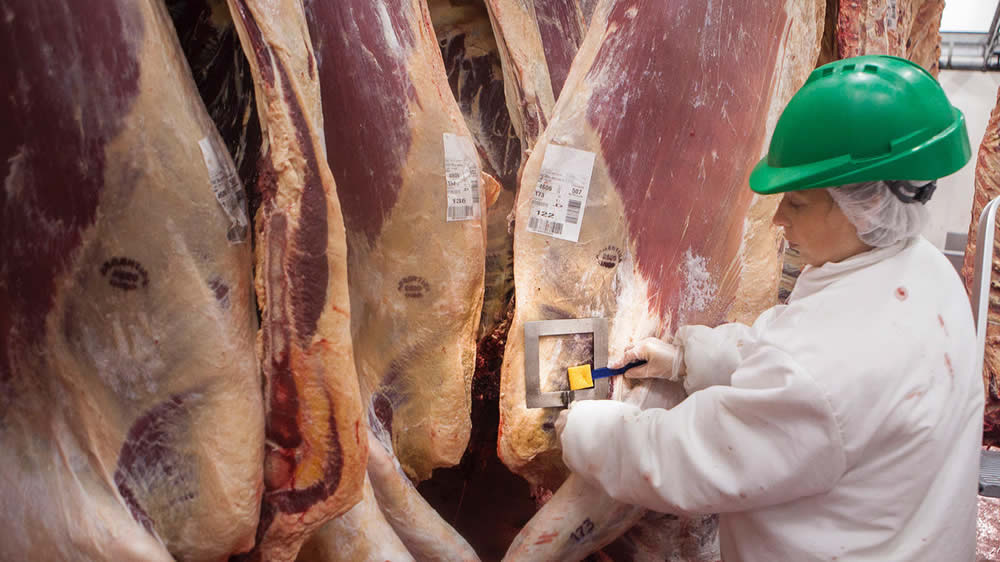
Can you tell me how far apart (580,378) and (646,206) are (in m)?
0.41

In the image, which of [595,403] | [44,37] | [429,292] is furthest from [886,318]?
[44,37]

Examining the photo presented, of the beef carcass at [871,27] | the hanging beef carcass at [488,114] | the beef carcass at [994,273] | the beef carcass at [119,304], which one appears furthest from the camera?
Answer: the beef carcass at [994,273]

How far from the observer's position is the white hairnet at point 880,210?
111cm

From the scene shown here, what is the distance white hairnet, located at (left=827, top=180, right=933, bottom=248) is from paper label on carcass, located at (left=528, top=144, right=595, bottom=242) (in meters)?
0.52

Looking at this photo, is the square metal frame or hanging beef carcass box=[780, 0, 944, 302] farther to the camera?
hanging beef carcass box=[780, 0, 944, 302]

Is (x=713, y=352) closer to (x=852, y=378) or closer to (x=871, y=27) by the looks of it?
(x=852, y=378)

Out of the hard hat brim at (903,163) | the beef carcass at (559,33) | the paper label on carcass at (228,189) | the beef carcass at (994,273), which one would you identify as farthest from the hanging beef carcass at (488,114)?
the beef carcass at (994,273)

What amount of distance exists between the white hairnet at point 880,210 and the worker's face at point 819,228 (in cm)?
2

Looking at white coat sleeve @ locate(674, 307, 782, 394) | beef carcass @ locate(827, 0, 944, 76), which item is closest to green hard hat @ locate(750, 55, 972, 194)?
white coat sleeve @ locate(674, 307, 782, 394)

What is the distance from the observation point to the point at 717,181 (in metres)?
1.70

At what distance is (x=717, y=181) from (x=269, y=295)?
42.0 inches

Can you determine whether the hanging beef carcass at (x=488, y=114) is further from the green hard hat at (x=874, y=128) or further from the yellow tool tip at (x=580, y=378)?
the green hard hat at (x=874, y=128)

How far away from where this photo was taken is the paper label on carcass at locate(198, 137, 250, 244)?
1.13 meters

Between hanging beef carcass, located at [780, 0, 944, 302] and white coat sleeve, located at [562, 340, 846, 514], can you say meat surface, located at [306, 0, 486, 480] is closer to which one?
white coat sleeve, located at [562, 340, 846, 514]
